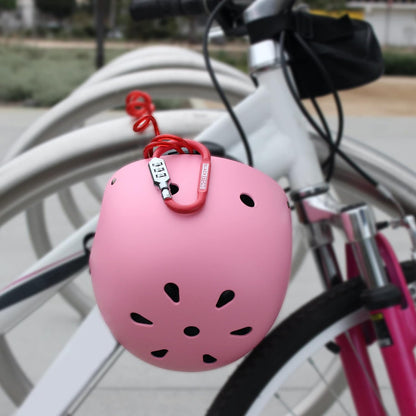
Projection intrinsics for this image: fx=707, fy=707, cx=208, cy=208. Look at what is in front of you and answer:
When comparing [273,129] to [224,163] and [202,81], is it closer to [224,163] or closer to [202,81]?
[224,163]

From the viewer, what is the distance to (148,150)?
91 cm

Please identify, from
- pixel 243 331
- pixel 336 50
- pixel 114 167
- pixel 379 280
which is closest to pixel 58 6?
pixel 114 167

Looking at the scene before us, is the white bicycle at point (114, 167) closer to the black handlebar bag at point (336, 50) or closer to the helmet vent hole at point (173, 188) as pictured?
the black handlebar bag at point (336, 50)

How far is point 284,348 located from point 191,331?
0.31m

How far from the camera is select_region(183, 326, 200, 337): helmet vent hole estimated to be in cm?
84

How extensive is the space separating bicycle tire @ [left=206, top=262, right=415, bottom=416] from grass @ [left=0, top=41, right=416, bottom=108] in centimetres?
805

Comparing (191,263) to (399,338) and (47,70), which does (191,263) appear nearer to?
(399,338)

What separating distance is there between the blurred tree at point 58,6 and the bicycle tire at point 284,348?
125 ft

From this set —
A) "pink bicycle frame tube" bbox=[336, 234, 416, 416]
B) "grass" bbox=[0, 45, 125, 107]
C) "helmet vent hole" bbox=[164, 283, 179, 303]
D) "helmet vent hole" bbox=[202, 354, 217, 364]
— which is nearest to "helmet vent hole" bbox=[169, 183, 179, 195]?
"helmet vent hole" bbox=[164, 283, 179, 303]

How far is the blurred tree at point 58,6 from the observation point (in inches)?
1481

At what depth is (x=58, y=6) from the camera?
3803cm

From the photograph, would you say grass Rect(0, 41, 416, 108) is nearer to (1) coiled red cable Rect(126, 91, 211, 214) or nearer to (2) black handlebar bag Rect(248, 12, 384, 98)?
(2) black handlebar bag Rect(248, 12, 384, 98)

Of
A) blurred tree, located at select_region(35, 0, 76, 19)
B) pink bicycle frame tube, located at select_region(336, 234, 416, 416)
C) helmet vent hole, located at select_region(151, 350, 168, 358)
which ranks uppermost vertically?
helmet vent hole, located at select_region(151, 350, 168, 358)

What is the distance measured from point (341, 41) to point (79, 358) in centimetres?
71
